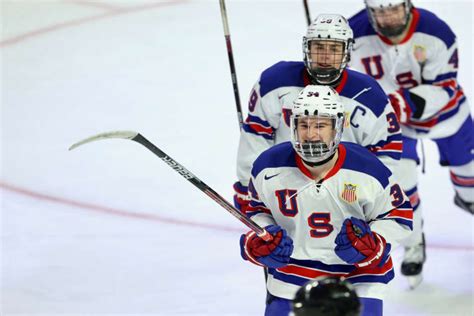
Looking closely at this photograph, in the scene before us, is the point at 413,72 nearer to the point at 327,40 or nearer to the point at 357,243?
the point at 327,40

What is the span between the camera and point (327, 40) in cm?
377

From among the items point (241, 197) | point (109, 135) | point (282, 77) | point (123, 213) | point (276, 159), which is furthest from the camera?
point (123, 213)

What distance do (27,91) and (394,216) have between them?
3889 mm

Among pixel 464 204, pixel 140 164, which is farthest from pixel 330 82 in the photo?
pixel 140 164

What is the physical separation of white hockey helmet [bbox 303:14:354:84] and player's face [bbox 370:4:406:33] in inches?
21.6

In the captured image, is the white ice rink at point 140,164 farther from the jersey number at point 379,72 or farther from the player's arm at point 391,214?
the player's arm at point 391,214

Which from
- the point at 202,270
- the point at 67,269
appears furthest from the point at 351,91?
the point at 67,269

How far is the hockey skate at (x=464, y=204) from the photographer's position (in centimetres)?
501

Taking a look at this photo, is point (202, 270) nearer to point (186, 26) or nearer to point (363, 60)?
point (363, 60)

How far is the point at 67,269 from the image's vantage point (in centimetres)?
479

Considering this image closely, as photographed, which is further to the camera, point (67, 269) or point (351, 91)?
point (67, 269)

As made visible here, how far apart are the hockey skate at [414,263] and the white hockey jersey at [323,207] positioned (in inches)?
54.4

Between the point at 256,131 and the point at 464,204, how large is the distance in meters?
1.49

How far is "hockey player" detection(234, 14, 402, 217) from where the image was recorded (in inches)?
148
